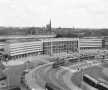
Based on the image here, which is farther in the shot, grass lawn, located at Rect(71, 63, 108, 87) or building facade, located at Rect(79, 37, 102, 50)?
building facade, located at Rect(79, 37, 102, 50)

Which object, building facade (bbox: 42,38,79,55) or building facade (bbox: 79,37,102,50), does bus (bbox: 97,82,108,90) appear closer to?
building facade (bbox: 42,38,79,55)

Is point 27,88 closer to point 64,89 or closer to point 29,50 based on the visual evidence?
point 64,89

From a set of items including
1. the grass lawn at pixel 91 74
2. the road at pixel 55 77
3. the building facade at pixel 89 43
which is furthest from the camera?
the building facade at pixel 89 43

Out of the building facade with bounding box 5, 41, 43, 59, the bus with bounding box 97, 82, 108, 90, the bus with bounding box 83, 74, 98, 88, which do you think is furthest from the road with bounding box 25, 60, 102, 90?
the building facade with bounding box 5, 41, 43, 59

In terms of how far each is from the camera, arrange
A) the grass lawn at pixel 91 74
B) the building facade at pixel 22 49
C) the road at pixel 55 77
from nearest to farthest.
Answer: the road at pixel 55 77
the grass lawn at pixel 91 74
the building facade at pixel 22 49

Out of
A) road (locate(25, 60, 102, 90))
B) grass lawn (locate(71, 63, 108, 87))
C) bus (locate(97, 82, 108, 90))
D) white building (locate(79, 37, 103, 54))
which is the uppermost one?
white building (locate(79, 37, 103, 54))

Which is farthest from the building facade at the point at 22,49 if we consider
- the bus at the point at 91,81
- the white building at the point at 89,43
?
the bus at the point at 91,81

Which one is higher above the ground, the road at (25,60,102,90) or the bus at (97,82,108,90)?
the bus at (97,82,108,90)

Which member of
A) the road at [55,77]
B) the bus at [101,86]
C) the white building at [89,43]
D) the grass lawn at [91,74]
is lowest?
the grass lawn at [91,74]

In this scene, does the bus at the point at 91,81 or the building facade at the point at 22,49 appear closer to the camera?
the bus at the point at 91,81

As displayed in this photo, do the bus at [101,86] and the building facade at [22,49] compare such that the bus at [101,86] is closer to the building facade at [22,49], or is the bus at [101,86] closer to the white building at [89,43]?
the building facade at [22,49]

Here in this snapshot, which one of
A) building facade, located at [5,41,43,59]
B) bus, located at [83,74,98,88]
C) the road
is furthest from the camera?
building facade, located at [5,41,43,59]

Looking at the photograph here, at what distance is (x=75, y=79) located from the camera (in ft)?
93.7

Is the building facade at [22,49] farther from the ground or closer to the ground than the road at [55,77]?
farther from the ground
